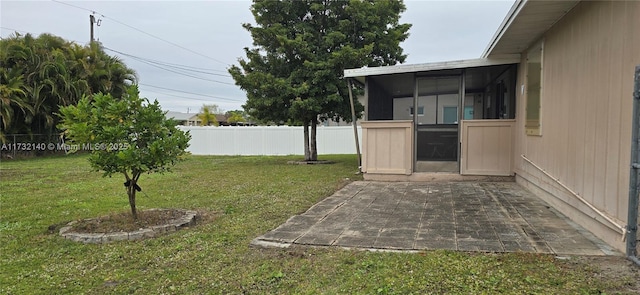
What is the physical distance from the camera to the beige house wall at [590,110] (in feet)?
10.4

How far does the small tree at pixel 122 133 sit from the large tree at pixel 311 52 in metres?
6.95

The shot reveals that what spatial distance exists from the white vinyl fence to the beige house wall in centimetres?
1292

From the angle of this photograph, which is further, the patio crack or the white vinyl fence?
the white vinyl fence

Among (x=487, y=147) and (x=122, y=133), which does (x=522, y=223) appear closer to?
(x=487, y=147)

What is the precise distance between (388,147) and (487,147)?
73.5 inches

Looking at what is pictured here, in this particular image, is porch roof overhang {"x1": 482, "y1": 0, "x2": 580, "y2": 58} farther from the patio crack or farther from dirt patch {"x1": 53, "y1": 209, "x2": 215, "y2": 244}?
dirt patch {"x1": 53, "y1": 209, "x2": 215, "y2": 244}

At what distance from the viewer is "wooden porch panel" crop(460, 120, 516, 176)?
7.23 metres

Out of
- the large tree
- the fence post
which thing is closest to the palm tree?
the large tree

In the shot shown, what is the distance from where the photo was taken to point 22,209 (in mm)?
5582

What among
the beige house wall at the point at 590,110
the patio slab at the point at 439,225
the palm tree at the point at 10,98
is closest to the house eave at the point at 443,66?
the beige house wall at the point at 590,110

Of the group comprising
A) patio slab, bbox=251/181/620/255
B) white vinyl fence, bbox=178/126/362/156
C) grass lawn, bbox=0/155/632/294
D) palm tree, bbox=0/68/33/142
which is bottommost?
grass lawn, bbox=0/155/632/294

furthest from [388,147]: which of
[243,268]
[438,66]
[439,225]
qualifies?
[243,268]

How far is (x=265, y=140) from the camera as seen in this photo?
61.7 feet

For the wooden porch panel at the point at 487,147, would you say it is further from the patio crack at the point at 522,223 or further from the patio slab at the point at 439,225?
the patio crack at the point at 522,223
